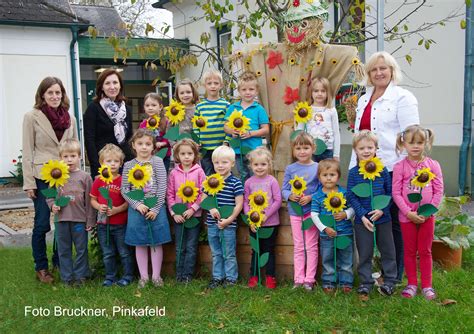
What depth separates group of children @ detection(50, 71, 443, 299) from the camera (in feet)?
12.5

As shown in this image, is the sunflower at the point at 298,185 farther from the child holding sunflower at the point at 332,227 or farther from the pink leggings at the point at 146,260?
the pink leggings at the point at 146,260

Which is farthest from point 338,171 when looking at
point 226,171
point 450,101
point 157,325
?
point 450,101

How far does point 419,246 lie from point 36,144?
10.5 ft

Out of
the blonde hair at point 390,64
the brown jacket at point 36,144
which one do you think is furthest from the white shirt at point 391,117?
the brown jacket at point 36,144

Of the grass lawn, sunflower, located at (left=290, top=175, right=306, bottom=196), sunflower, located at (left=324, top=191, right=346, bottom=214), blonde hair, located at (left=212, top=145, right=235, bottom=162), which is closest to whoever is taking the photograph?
the grass lawn

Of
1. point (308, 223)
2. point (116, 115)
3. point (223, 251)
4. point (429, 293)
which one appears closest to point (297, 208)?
point (308, 223)

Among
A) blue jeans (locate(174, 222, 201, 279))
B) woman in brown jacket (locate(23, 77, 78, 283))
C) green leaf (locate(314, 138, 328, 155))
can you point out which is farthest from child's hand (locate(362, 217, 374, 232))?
woman in brown jacket (locate(23, 77, 78, 283))

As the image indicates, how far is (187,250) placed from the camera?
4.39 metres

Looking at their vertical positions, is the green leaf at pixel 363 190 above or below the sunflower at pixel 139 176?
below

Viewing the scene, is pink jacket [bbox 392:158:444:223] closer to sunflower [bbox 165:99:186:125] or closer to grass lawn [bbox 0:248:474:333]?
grass lawn [bbox 0:248:474:333]

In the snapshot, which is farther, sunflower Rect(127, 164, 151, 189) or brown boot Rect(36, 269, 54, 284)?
brown boot Rect(36, 269, 54, 284)

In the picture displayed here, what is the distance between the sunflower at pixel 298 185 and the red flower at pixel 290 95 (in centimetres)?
93

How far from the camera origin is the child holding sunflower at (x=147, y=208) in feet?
13.9

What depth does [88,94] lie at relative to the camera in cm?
1482
